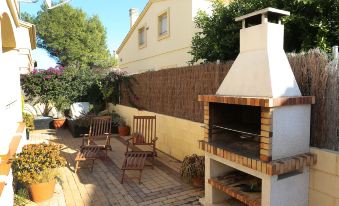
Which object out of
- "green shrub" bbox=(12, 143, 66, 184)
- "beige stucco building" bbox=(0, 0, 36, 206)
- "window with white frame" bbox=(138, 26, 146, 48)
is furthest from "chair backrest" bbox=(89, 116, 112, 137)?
"window with white frame" bbox=(138, 26, 146, 48)

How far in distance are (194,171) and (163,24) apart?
10.1 metres

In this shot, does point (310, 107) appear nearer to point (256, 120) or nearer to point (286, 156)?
point (286, 156)

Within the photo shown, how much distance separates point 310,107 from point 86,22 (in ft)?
113

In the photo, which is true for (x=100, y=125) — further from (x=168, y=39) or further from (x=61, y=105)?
(x=61, y=105)

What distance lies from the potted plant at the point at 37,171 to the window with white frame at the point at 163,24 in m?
9.53

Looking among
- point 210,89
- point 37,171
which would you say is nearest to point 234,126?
point 210,89

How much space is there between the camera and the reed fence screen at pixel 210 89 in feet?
12.6

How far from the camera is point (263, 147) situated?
147 inches

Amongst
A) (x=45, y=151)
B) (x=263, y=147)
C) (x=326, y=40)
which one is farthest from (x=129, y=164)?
(x=326, y=40)

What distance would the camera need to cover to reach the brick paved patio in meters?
5.13

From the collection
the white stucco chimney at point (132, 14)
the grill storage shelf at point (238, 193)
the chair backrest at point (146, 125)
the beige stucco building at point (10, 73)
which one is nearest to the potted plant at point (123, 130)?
the chair backrest at point (146, 125)

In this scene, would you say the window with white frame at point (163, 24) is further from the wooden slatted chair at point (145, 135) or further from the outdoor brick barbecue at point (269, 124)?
the outdoor brick barbecue at point (269, 124)

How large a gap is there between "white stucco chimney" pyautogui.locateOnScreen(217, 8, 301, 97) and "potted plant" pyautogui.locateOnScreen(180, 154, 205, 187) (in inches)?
75.8

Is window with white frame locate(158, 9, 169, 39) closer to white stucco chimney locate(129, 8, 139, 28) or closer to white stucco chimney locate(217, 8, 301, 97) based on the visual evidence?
white stucco chimney locate(129, 8, 139, 28)
